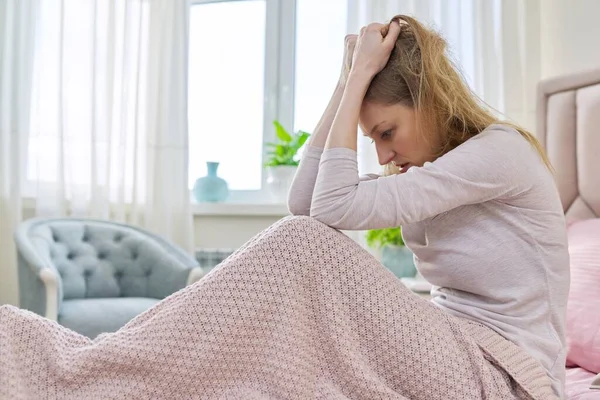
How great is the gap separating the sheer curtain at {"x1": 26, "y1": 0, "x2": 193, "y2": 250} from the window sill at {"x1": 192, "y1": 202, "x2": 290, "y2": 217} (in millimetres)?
115

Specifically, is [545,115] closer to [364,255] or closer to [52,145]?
[364,255]

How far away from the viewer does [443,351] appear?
1.07 meters

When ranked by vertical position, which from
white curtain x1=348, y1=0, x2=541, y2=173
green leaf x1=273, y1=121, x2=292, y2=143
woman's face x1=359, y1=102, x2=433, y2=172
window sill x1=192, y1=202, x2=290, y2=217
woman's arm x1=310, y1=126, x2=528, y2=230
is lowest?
window sill x1=192, y1=202, x2=290, y2=217

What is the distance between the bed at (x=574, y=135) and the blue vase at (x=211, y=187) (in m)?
1.56

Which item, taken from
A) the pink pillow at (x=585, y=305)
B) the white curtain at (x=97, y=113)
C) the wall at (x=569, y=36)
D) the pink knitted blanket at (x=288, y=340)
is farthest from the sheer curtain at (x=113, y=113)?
the pink knitted blanket at (x=288, y=340)

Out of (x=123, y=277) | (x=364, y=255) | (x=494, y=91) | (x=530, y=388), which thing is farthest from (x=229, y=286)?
(x=494, y=91)

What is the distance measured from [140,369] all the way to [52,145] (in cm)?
255

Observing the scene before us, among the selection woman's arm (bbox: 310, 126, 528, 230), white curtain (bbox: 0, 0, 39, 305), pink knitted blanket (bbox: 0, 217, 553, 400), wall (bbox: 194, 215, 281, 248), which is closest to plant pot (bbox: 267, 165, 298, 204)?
wall (bbox: 194, 215, 281, 248)

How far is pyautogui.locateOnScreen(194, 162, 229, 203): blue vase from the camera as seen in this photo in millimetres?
3459

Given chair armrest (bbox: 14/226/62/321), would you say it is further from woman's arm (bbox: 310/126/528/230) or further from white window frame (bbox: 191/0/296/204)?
woman's arm (bbox: 310/126/528/230)

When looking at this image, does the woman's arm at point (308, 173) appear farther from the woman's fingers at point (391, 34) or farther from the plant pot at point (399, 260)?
the plant pot at point (399, 260)

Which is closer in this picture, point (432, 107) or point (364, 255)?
point (364, 255)

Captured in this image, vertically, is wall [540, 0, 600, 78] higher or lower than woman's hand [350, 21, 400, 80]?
higher

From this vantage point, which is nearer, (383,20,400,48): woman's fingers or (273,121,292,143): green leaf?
(383,20,400,48): woman's fingers
